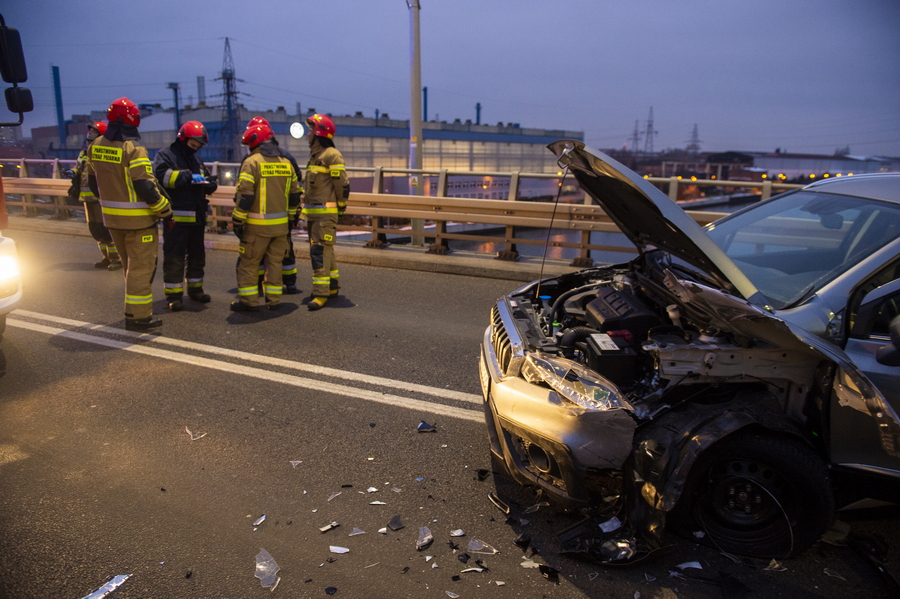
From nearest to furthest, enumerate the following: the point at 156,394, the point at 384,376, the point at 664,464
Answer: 1. the point at 664,464
2. the point at 156,394
3. the point at 384,376

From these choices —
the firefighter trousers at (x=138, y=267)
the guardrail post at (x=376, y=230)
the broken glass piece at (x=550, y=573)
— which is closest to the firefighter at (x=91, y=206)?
the firefighter trousers at (x=138, y=267)

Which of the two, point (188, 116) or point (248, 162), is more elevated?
point (188, 116)

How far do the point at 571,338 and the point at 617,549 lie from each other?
1.07 metres

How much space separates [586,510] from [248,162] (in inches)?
206

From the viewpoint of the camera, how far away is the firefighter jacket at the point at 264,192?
634 cm

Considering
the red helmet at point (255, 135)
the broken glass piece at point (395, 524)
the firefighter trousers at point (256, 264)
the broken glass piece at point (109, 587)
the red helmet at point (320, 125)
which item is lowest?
the broken glass piece at point (109, 587)

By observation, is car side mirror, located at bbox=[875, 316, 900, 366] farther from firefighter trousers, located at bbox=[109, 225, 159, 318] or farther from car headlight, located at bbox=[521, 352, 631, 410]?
firefighter trousers, located at bbox=[109, 225, 159, 318]

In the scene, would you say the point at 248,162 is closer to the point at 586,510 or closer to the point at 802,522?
the point at 586,510

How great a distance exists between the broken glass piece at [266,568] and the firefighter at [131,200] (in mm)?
4226

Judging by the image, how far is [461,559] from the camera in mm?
2652

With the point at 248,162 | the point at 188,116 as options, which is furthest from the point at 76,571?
the point at 188,116

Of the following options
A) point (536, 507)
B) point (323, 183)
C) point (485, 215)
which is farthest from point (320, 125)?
point (536, 507)

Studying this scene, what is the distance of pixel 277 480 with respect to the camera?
330 centimetres

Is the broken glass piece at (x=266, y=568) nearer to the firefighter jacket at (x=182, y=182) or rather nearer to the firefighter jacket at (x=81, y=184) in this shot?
the firefighter jacket at (x=182, y=182)
